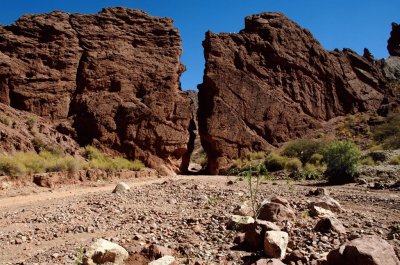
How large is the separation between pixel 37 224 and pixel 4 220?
44.9 inches

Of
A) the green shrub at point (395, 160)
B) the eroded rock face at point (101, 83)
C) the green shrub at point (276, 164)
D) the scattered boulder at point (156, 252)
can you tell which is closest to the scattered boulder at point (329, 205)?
the scattered boulder at point (156, 252)

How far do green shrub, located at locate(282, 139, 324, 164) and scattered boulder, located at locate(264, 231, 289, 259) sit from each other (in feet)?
70.1

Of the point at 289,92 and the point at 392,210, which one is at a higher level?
the point at 289,92

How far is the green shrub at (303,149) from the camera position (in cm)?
2732

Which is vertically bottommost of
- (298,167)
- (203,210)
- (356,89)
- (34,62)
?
(203,210)

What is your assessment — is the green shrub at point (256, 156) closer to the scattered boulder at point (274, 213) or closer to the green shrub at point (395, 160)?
the green shrub at point (395, 160)

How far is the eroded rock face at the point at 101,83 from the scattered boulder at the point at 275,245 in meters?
21.1

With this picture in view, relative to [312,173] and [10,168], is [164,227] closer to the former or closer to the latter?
[10,168]

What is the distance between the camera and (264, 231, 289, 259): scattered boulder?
5828 mm

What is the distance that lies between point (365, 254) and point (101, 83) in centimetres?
2513

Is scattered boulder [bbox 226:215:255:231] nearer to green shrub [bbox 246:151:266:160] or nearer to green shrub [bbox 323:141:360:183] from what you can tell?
green shrub [bbox 323:141:360:183]

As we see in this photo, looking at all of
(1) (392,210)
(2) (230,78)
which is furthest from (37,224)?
(2) (230,78)

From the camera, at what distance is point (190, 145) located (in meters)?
30.4

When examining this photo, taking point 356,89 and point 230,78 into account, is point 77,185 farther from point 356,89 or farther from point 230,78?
point 356,89
